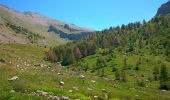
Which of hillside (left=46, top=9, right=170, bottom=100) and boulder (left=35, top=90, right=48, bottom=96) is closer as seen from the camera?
boulder (left=35, top=90, right=48, bottom=96)

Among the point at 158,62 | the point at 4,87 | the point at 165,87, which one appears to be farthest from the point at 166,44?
the point at 4,87

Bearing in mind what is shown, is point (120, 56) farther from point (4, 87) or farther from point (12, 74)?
point (4, 87)

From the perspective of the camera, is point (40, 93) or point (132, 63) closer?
point (40, 93)

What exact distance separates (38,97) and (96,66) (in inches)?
4324

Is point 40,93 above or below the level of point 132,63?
above

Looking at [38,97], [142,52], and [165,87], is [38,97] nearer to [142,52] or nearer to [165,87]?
[165,87]

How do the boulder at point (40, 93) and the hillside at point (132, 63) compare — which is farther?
the hillside at point (132, 63)

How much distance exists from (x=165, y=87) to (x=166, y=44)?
103129 mm

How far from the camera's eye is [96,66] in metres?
143

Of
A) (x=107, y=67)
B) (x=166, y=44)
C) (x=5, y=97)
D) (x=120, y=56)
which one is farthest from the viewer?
(x=166, y=44)

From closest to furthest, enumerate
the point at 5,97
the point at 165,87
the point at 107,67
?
the point at 5,97 → the point at 165,87 → the point at 107,67

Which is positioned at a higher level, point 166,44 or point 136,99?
Answer: point 166,44

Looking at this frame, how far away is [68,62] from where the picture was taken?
171m

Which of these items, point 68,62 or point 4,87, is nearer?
point 4,87
